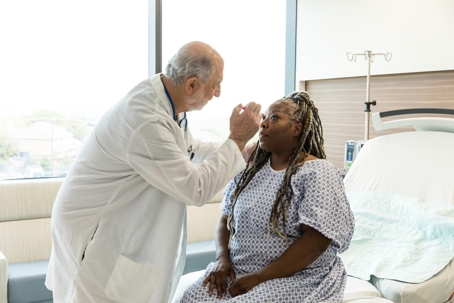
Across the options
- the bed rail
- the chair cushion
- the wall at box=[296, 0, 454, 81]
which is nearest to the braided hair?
the bed rail

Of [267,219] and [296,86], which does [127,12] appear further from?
[267,219]

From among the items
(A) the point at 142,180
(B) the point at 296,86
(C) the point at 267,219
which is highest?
(B) the point at 296,86

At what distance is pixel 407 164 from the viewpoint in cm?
283

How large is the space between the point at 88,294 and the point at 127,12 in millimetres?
2683

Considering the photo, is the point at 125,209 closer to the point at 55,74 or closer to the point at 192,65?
the point at 192,65

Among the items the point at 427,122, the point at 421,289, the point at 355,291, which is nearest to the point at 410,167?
the point at 427,122

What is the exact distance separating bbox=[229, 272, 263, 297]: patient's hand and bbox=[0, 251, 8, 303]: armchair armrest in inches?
53.5

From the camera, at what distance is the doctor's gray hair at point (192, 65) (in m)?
1.64

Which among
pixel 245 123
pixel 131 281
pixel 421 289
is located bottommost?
pixel 421 289

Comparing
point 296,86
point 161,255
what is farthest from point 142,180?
point 296,86

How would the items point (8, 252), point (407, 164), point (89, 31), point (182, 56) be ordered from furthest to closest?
1. point (89, 31)
2. point (8, 252)
3. point (407, 164)
4. point (182, 56)

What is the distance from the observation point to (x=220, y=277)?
1.74 metres

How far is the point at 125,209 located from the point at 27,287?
1.30m

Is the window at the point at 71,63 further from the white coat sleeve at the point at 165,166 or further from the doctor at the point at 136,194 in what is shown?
the white coat sleeve at the point at 165,166
